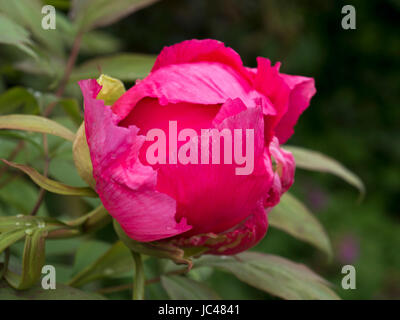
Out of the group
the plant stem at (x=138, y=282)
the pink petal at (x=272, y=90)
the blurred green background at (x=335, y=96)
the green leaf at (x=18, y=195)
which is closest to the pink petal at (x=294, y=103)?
the pink petal at (x=272, y=90)

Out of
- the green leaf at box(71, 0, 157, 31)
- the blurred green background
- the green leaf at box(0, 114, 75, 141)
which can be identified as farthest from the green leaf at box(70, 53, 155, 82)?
the blurred green background

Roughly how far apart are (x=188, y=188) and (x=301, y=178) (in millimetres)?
1503

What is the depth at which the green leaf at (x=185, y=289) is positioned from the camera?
436 millimetres

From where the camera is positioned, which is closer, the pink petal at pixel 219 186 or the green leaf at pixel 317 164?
the pink petal at pixel 219 186

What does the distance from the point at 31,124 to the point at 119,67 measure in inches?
7.9

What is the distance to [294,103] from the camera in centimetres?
42

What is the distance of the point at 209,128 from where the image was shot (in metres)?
0.33

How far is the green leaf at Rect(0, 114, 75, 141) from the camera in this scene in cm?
38

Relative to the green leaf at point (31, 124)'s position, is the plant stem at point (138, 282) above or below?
below

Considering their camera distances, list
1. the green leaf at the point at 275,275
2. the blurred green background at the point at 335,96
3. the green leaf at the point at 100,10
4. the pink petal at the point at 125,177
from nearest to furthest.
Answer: the pink petal at the point at 125,177
the green leaf at the point at 275,275
the green leaf at the point at 100,10
the blurred green background at the point at 335,96

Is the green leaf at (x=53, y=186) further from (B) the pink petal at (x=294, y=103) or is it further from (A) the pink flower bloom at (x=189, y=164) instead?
(B) the pink petal at (x=294, y=103)

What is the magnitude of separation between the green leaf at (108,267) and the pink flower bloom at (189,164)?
0.10 metres
